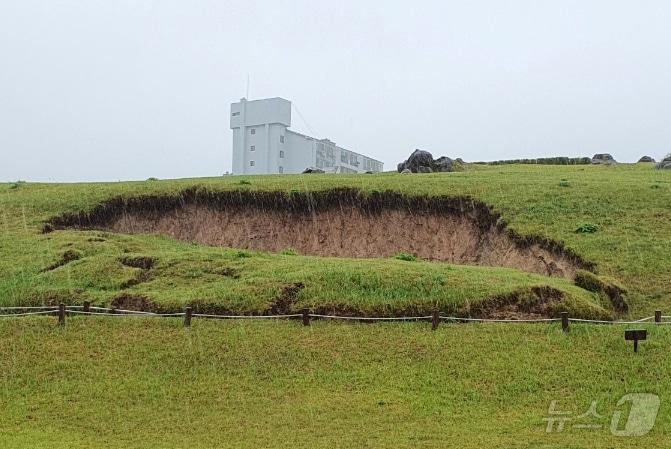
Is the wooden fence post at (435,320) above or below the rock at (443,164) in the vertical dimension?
below

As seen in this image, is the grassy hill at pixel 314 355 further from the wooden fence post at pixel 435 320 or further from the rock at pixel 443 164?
the rock at pixel 443 164

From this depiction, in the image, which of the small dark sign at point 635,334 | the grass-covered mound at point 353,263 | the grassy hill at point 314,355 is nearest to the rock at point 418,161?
the grass-covered mound at point 353,263

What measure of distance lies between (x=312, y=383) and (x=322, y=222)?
1496 centimetres

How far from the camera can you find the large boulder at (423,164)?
44688mm

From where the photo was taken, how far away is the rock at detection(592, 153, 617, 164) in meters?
51.0

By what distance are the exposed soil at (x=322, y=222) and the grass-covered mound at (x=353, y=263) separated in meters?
0.50

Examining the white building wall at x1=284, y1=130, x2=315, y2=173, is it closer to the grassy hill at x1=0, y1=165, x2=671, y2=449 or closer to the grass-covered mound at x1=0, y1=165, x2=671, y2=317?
the grass-covered mound at x1=0, y1=165, x2=671, y2=317

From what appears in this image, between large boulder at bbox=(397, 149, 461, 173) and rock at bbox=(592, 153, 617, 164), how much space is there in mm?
12388

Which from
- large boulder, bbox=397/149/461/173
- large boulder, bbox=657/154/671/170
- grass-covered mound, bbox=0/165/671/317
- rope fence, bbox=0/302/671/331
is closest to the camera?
rope fence, bbox=0/302/671/331

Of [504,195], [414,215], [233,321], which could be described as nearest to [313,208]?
[414,215]

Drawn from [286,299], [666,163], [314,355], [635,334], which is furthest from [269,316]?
[666,163]

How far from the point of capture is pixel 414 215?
95.3ft

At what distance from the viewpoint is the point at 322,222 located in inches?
1166

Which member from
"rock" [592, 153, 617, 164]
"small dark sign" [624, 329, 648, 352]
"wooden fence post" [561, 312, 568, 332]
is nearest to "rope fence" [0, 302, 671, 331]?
"wooden fence post" [561, 312, 568, 332]
